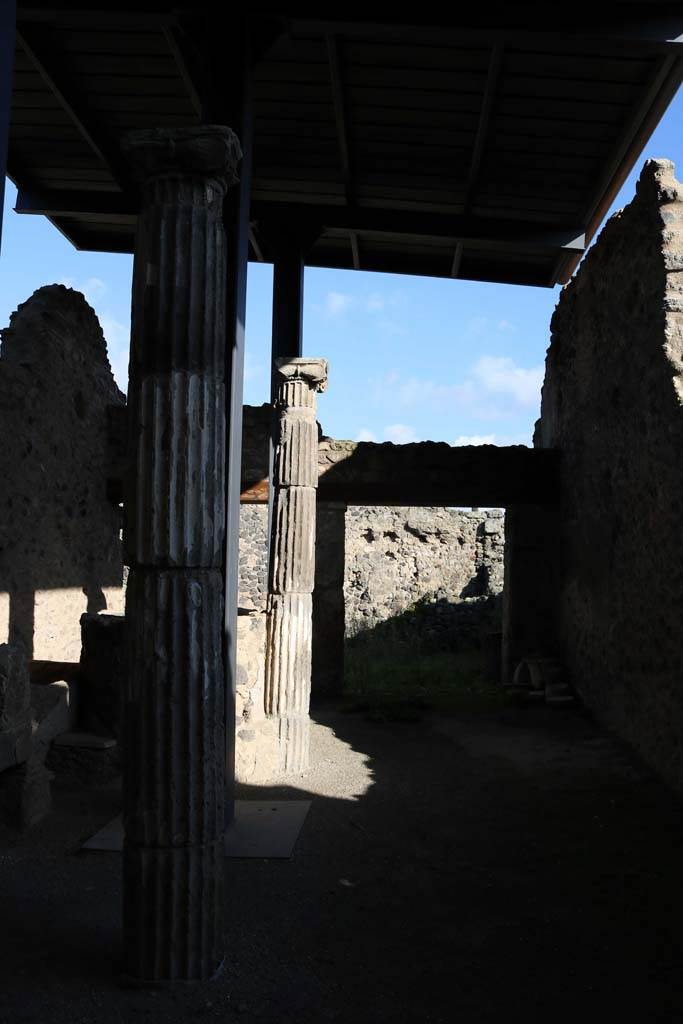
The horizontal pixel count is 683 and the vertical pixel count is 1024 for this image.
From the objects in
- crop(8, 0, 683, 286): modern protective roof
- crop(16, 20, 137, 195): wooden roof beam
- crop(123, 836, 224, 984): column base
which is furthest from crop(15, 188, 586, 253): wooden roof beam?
crop(123, 836, 224, 984): column base

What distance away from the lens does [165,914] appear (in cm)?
364

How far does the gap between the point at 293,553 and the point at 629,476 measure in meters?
3.41

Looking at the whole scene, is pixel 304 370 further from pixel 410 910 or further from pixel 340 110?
pixel 410 910

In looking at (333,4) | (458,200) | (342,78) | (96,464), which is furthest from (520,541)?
(333,4)

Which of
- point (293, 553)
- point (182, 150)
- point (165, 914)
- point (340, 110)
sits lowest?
point (165, 914)

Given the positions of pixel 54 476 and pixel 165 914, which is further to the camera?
pixel 54 476

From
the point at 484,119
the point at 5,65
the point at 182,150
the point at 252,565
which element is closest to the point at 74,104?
the point at 484,119

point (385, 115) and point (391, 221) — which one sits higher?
point (385, 115)

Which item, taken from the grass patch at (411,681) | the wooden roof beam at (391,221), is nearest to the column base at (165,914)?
the grass patch at (411,681)

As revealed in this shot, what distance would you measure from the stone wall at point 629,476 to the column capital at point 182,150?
15.7 ft

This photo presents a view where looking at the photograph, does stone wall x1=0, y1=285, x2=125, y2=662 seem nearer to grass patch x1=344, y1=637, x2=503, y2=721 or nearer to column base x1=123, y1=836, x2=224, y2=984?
grass patch x1=344, y1=637, x2=503, y2=721

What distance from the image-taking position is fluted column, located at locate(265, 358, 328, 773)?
7.86 meters

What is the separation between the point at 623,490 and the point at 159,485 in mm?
6346

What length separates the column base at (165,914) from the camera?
3.63 metres
